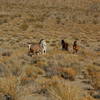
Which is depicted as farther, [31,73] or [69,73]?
[69,73]

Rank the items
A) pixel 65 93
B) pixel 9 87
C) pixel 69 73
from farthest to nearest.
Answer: pixel 69 73
pixel 9 87
pixel 65 93

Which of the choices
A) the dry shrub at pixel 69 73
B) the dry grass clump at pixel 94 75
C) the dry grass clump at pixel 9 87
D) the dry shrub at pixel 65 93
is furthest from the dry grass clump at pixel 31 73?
the dry shrub at pixel 65 93

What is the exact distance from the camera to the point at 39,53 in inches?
632

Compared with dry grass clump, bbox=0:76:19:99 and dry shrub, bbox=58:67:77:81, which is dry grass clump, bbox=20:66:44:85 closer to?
dry shrub, bbox=58:67:77:81

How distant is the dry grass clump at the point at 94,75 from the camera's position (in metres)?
9.54

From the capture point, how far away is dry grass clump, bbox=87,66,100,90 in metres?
9.54

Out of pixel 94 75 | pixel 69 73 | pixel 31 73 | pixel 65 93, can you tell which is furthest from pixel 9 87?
pixel 94 75

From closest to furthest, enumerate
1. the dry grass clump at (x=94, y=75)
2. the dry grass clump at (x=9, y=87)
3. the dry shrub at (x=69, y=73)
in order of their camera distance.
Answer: the dry grass clump at (x=9, y=87) < the dry grass clump at (x=94, y=75) < the dry shrub at (x=69, y=73)

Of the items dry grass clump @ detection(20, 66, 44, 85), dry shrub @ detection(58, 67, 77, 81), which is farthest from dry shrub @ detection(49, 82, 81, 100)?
dry shrub @ detection(58, 67, 77, 81)

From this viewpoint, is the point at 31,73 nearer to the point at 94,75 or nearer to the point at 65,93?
the point at 94,75

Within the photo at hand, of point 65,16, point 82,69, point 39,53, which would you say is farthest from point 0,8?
point 82,69

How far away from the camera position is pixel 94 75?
11.0 metres

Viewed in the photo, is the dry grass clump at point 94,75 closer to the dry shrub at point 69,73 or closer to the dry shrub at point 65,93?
the dry shrub at point 69,73

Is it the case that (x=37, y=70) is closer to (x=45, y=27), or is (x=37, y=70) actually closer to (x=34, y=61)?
(x=34, y=61)
